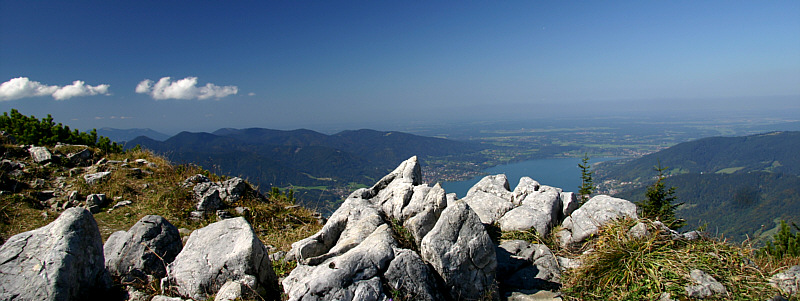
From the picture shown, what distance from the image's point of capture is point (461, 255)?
586 centimetres

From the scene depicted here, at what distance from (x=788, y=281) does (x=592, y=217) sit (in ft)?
10.4

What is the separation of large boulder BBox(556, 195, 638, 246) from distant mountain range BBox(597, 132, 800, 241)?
72.1m

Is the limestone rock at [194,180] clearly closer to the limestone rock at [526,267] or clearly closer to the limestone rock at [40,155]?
the limestone rock at [40,155]

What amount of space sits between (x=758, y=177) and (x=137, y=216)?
212m

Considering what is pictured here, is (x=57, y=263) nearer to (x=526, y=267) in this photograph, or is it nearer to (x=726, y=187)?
(x=526, y=267)

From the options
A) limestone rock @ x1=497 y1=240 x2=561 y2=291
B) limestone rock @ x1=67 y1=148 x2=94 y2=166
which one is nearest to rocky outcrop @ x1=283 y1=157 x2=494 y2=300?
limestone rock @ x1=497 y1=240 x2=561 y2=291

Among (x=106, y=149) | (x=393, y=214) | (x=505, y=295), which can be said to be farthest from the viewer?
(x=106, y=149)

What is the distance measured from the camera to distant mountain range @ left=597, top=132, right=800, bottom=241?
327 ft

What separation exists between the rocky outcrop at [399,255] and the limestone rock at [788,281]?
4.84 m

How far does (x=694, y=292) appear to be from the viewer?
521cm

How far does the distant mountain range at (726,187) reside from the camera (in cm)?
9975

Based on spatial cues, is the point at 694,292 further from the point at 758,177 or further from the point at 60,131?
the point at 758,177

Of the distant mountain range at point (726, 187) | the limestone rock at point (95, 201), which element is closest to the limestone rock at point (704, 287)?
the limestone rock at point (95, 201)

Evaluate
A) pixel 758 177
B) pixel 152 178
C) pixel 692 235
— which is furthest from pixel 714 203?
pixel 152 178
